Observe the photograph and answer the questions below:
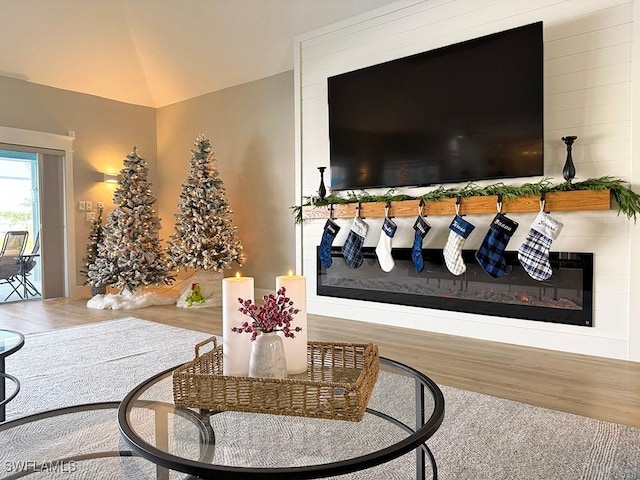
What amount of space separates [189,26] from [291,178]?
2055mm

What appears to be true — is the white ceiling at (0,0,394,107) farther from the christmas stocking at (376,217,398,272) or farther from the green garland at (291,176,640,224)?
the christmas stocking at (376,217,398,272)

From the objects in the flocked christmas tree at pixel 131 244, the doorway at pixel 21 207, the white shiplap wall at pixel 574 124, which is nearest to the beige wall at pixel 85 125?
the doorway at pixel 21 207

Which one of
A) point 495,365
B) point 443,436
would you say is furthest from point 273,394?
point 495,365

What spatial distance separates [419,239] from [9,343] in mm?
2677

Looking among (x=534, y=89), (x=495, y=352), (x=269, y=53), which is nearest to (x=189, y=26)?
(x=269, y=53)

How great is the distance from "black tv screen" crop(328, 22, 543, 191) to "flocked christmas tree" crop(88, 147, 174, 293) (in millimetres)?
2351

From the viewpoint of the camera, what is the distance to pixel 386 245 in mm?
3752

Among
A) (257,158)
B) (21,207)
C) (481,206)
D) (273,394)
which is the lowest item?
(273,394)

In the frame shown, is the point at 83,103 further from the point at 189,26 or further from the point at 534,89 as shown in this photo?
the point at 534,89

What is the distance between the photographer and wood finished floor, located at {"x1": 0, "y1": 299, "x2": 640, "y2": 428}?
2.21 m

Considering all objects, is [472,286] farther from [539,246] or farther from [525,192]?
[525,192]

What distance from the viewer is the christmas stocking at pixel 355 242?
391 cm

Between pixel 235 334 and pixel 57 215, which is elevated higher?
pixel 57 215

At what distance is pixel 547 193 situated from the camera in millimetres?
3035
